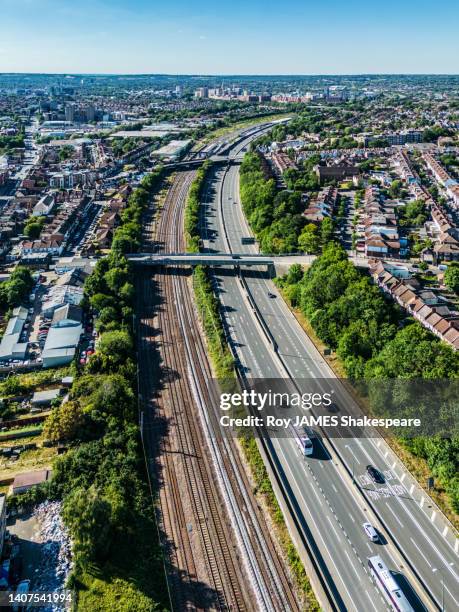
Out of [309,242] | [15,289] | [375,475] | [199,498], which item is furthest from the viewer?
[309,242]

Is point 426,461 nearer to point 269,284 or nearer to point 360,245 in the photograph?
point 269,284

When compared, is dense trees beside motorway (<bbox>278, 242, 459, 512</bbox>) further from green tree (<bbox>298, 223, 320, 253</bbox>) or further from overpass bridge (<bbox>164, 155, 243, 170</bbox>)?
overpass bridge (<bbox>164, 155, 243, 170</bbox>)

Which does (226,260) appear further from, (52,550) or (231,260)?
(52,550)

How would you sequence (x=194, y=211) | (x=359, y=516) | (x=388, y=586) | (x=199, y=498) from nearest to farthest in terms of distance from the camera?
1. (x=388, y=586)
2. (x=359, y=516)
3. (x=199, y=498)
4. (x=194, y=211)

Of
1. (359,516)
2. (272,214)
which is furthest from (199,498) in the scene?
(272,214)

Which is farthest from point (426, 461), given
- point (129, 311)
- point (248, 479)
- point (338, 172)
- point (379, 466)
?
point (338, 172)

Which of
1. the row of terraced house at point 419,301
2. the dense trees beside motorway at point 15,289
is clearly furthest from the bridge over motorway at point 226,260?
the dense trees beside motorway at point 15,289

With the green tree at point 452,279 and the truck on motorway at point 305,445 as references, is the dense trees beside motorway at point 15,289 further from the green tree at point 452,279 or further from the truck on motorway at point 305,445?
the green tree at point 452,279
